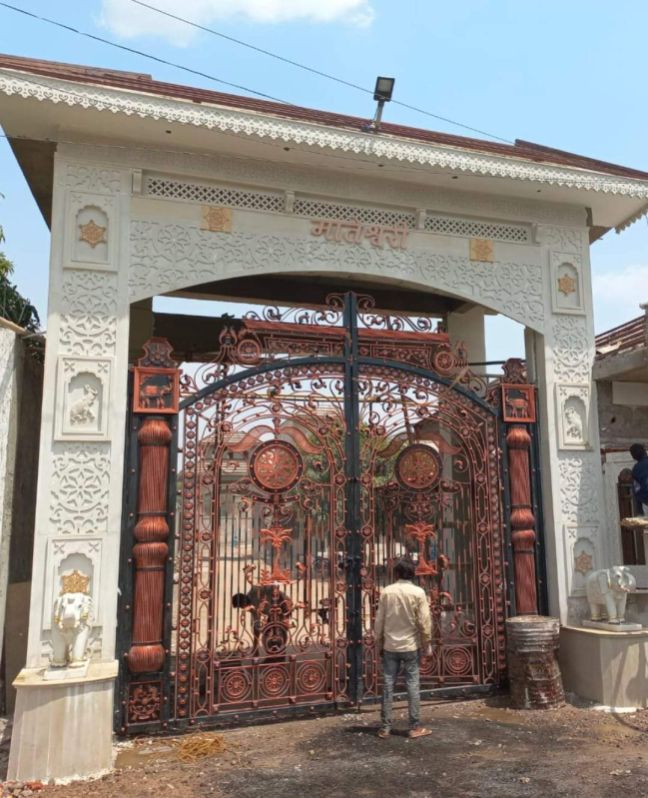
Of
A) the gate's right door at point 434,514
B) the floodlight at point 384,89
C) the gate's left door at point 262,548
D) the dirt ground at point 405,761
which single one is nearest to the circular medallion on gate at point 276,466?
the gate's left door at point 262,548

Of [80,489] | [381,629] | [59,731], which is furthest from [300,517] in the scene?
[59,731]

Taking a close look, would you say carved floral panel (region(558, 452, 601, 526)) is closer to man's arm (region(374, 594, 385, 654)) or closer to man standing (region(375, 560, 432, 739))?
man standing (region(375, 560, 432, 739))

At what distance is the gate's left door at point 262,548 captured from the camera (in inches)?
185

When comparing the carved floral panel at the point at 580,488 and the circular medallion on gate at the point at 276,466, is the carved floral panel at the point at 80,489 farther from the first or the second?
the carved floral panel at the point at 580,488

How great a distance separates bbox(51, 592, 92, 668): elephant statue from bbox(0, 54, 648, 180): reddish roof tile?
354 cm

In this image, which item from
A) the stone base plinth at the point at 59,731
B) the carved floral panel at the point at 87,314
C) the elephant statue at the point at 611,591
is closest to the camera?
the stone base plinth at the point at 59,731

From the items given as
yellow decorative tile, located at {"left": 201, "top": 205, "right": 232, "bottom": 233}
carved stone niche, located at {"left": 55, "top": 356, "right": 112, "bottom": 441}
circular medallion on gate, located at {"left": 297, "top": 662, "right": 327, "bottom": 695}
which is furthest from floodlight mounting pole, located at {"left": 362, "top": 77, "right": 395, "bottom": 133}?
circular medallion on gate, located at {"left": 297, "top": 662, "right": 327, "bottom": 695}

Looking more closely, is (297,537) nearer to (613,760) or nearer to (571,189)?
(613,760)

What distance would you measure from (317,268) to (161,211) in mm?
1297

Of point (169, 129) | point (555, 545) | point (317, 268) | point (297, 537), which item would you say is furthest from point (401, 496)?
point (169, 129)

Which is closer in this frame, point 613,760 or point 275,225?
point 613,760

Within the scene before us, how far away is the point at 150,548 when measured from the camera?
15.2 ft

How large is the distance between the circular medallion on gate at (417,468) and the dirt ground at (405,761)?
171 centimetres

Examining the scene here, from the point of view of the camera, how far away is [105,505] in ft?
15.2
